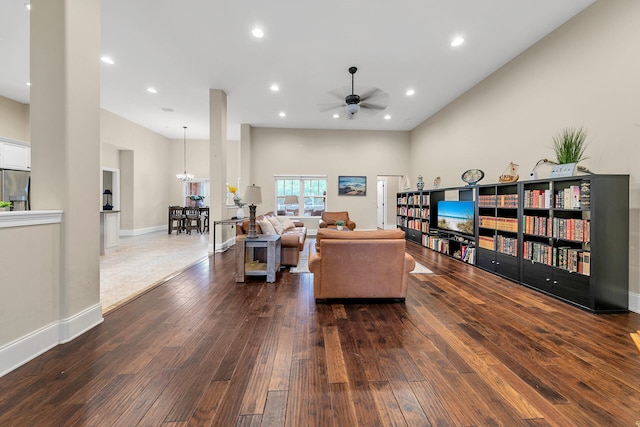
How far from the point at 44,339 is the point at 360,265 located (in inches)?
106

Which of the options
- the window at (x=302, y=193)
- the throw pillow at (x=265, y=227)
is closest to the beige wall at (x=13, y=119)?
the window at (x=302, y=193)

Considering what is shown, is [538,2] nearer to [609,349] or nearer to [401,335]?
[609,349]

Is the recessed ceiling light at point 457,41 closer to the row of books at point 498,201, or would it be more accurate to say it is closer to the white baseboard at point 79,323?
the row of books at point 498,201

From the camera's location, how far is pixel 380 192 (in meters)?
11.2

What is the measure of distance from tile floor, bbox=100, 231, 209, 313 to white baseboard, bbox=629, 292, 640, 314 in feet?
17.9

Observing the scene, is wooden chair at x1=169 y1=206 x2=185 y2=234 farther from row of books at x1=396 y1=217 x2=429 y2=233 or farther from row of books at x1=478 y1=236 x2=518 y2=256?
row of books at x1=478 y1=236 x2=518 y2=256

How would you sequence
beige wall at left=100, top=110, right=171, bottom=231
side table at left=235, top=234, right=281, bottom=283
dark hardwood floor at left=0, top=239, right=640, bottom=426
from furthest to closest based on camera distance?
beige wall at left=100, top=110, right=171, bottom=231 < side table at left=235, top=234, right=281, bottom=283 < dark hardwood floor at left=0, top=239, right=640, bottom=426

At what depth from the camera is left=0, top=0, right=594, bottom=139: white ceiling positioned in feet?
10.9

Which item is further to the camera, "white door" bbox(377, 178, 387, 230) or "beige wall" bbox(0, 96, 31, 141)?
"white door" bbox(377, 178, 387, 230)

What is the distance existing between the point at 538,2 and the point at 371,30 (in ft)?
6.64

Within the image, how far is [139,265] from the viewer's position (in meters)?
4.58

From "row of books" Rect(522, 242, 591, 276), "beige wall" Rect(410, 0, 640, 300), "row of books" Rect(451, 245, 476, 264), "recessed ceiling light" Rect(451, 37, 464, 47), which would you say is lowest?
"row of books" Rect(451, 245, 476, 264)

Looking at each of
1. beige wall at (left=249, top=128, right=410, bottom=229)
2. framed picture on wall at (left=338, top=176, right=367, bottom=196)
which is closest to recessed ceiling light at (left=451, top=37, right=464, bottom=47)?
beige wall at (left=249, top=128, right=410, bottom=229)

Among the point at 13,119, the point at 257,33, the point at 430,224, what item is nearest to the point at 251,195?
the point at 257,33
